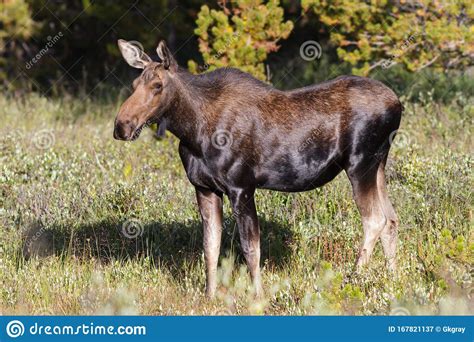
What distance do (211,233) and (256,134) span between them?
0.95 metres

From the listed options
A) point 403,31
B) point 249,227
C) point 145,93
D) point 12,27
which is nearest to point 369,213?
point 249,227

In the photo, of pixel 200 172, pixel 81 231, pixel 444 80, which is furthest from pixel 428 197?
pixel 444 80

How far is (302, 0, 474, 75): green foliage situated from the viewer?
1146 centimetres

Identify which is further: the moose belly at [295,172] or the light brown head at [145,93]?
the moose belly at [295,172]

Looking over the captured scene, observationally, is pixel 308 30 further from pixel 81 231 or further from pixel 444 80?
pixel 81 231

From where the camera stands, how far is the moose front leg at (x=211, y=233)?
7445 mm

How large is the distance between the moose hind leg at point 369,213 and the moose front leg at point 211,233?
3.79 feet

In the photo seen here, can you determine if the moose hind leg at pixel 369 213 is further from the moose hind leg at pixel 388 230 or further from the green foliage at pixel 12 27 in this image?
the green foliage at pixel 12 27

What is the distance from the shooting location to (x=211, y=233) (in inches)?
296

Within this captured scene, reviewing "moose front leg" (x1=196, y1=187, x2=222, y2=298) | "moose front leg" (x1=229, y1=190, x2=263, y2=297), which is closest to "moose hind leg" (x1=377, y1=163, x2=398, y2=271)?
"moose front leg" (x1=229, y1=190, x2=263, y2=297)

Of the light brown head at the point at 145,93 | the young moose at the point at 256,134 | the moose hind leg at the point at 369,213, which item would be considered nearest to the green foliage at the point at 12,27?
the young moose at the point at 256,134

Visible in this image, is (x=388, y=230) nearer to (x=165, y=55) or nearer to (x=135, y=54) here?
(x=165, y=55)

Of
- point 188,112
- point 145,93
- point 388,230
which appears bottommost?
point 388,230

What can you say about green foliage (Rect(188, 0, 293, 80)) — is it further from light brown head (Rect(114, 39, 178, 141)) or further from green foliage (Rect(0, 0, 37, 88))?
green foliage (Rect(0, 0, 37, 88))
